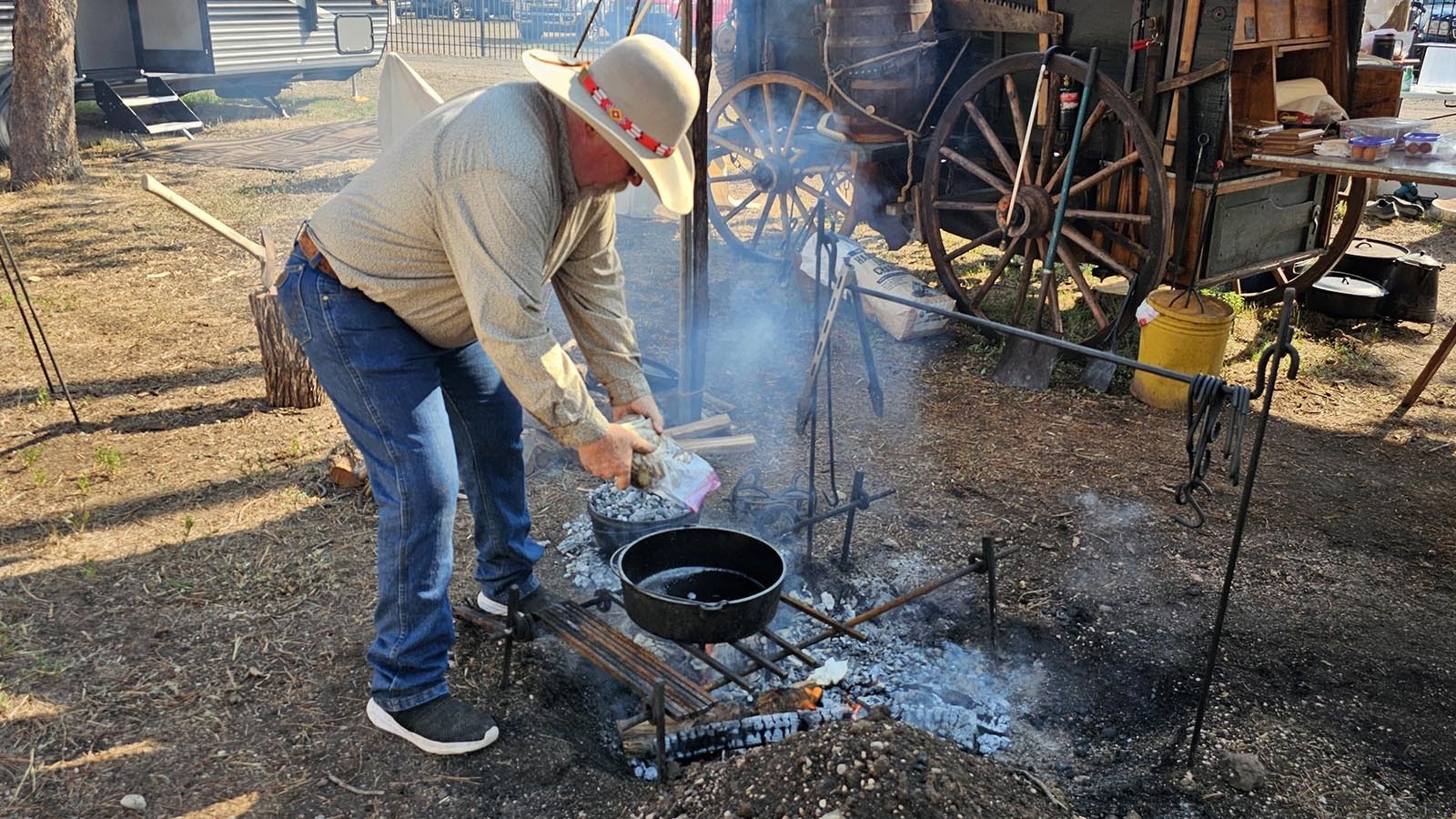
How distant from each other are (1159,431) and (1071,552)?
5.36ft

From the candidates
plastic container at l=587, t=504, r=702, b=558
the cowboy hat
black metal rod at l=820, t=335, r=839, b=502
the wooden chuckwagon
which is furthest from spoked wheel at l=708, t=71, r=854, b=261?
the cowboy hat

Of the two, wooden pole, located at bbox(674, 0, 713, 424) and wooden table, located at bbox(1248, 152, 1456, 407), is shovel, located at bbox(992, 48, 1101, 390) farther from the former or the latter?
wooden pole, located at bbox(674, 0, 713, 424)

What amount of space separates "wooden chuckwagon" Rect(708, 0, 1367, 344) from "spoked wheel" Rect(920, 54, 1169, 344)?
13 millimetres

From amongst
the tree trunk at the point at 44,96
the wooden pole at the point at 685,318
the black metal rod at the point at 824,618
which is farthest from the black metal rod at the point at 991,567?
the tree trunk at the point at 44,96

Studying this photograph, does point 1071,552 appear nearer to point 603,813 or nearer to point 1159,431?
point 1159,431

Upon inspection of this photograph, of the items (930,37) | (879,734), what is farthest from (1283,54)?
(879,734)

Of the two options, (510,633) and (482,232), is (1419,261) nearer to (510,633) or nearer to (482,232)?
(510,633)

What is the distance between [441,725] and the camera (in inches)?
115

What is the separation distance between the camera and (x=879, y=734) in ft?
8.53

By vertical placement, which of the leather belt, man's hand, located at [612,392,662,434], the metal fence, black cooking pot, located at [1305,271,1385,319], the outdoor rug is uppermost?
the metal fence

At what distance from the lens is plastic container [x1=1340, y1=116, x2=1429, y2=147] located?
18.2ft

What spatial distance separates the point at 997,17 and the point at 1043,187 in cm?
112

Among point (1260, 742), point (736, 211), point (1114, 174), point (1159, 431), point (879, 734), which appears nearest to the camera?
point (879, 734)

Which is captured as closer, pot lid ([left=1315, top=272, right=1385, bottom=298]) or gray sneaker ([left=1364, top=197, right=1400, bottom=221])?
pot lid ([left=1315, top=272, right=1385, bottom=298])
